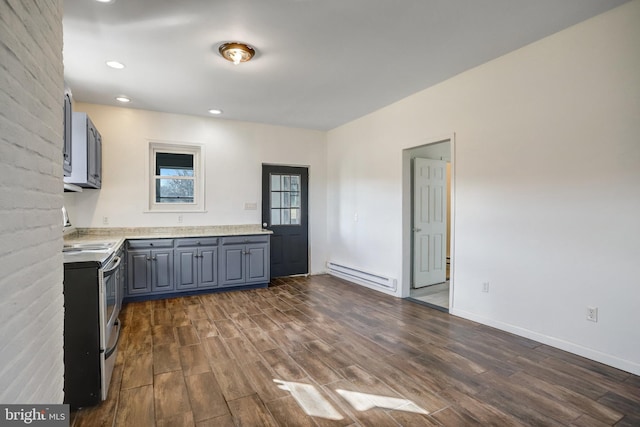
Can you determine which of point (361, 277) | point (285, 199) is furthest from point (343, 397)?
point (285, 199)

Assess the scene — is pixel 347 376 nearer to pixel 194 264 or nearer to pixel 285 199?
pixel 194 264

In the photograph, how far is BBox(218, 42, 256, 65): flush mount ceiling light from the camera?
2.88 metres

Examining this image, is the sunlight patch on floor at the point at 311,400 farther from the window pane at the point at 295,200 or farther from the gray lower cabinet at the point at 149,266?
the window pane at the point at 295,200

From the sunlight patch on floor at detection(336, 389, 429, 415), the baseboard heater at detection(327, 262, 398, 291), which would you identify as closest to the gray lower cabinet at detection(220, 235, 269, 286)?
the baseboard heater at detection(327, 262, 398, 291)

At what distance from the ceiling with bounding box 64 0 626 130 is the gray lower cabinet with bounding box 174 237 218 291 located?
2002 mm

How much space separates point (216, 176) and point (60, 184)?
12.2ft

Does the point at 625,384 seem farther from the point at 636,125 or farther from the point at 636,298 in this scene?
the point at 636,125

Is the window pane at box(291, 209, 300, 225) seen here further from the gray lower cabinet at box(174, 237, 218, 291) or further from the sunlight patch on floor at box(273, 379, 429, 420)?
the sunlight patch on floor at box(273, 379, 429, 420)

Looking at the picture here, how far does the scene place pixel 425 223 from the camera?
16.0 feet

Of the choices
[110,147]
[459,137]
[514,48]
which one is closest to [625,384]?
[459,137]

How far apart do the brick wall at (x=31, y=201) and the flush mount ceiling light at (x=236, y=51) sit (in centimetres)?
146

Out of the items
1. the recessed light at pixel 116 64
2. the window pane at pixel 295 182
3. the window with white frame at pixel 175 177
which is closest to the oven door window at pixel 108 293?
the recessed light at pixel 116 64

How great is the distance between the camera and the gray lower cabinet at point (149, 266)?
14.0 feet

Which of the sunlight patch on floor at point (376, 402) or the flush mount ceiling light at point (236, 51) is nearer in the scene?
the sunlight patch on floor at point (376, 402)
